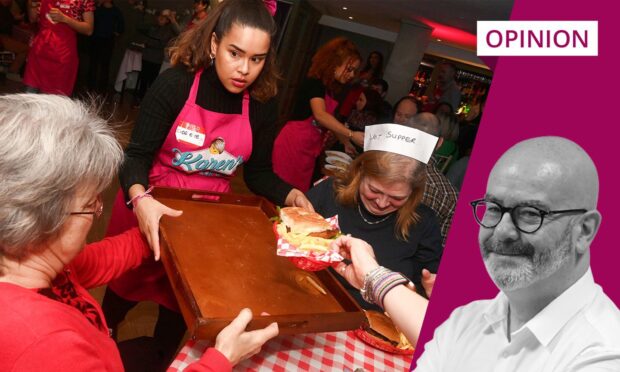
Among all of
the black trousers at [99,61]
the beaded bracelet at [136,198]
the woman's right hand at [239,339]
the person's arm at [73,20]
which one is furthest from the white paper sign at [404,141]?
the black trousers at [99,61]

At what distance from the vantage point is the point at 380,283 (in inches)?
43.4

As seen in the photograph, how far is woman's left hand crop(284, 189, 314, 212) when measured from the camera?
2.07 m

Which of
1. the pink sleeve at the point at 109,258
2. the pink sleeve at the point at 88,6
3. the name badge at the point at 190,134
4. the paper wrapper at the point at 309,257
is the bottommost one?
the pink sleeve at the point at 109,258

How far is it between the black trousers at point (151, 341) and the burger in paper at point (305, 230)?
0.66 meters

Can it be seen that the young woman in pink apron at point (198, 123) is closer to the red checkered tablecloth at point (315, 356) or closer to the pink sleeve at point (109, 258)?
the pink sleeve at point (109, 258)

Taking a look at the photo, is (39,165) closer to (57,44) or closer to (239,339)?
(239,339)

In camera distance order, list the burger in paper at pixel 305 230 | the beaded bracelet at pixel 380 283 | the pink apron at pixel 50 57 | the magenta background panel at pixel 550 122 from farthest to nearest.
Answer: the pink apron at pixel 50 57, the burger in paper at pixel 305 230, the beaded bracelet at pixel 380 283, the magenta background panel at pixel 550 122

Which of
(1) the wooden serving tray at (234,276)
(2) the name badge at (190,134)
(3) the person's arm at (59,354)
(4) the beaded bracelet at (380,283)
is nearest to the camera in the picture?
(3) the person's arm at (59,354)

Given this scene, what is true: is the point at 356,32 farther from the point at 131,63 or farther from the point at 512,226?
the point at 512,226

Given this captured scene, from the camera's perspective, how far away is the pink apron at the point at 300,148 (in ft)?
12.0

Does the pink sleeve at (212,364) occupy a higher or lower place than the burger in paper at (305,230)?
lower

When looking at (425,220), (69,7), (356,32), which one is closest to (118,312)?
(425,220)

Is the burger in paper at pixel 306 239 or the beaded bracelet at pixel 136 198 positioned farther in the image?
the beaded bracelet at pixel 136 198

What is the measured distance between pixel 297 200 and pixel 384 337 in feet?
2.47
